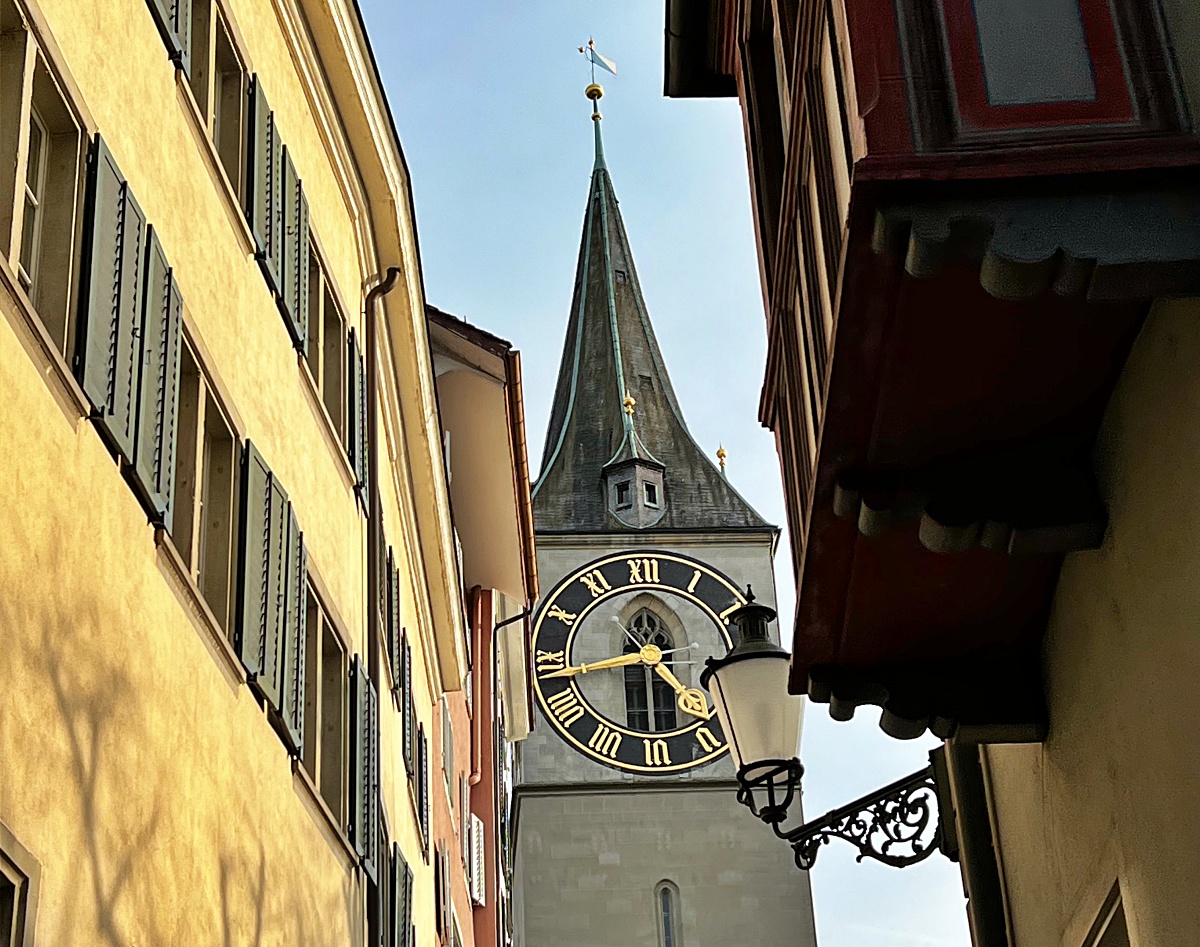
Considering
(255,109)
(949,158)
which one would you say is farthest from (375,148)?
(949,158)

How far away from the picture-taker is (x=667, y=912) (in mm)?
48625

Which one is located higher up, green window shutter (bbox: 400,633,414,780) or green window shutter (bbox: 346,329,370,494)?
green window shutter (bbox: 346,329,370,494)

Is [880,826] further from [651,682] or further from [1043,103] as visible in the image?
[651,682]

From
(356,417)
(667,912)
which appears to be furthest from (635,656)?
(356,417)

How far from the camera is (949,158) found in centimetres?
532

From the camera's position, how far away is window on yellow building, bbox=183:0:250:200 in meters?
8.56

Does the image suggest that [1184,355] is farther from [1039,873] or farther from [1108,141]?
[1039,873]

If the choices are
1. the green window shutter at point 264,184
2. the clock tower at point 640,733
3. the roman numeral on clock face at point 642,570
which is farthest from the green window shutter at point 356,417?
the roman numeral on clock face at point 642,570

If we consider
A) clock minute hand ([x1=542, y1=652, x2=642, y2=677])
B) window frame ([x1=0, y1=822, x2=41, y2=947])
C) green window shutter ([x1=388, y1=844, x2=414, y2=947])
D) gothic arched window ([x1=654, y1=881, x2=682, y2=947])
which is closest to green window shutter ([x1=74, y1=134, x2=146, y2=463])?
window frame ([x1=0, y1=822, x2=41, y2=947])

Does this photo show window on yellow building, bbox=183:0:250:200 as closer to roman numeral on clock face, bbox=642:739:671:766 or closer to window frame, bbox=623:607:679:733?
roman numeral on clock face, bbox=642:739:671:766

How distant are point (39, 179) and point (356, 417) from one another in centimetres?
607

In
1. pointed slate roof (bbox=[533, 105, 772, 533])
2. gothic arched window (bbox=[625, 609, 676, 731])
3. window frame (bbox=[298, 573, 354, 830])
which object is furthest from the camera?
pointed slate roof (bbox=[533, 105, 772, 533])

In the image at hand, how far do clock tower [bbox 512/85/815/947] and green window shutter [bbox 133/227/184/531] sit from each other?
3920cm

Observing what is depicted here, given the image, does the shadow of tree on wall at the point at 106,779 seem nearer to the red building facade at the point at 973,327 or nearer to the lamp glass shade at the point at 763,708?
the lamp glass shade at the point at 763,708
